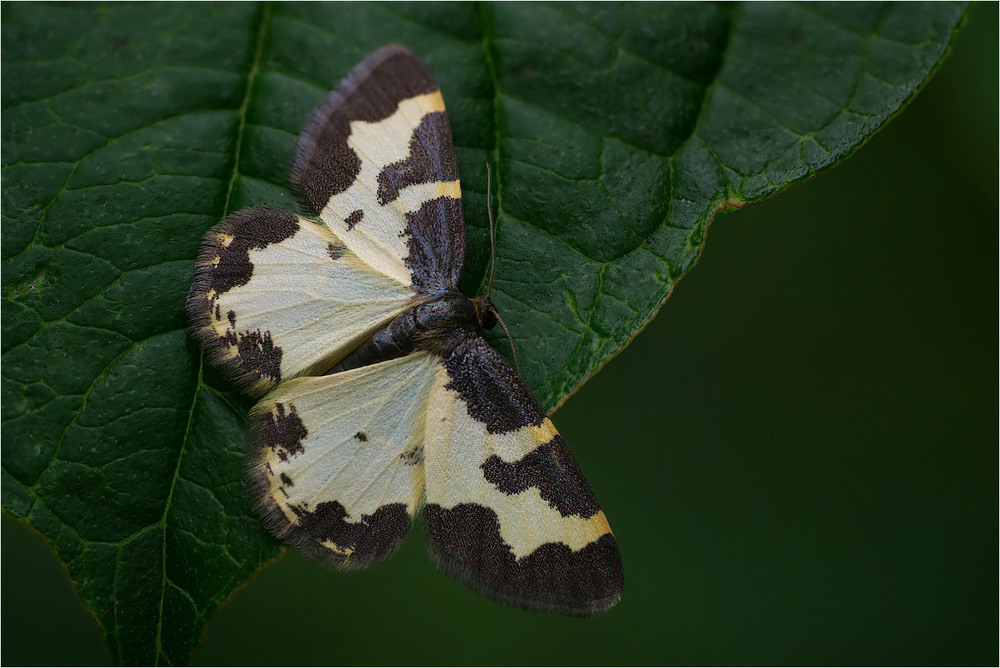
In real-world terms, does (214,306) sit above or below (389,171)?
below

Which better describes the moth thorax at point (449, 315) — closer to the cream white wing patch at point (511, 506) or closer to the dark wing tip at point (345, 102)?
the cream white wing patch at point (511, 506)

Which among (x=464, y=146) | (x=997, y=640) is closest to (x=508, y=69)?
(x=464, y=146)

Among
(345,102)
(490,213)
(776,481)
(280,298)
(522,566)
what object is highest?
(345,102)

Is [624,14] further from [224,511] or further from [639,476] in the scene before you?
[639,476]

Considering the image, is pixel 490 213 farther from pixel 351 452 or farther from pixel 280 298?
pixel 351 452

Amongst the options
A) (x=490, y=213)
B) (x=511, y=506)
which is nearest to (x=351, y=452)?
(x=511, y=506)

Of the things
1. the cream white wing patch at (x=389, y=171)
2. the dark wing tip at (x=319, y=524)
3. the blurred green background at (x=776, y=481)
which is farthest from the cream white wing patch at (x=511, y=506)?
the blurred green background at (x=776, y=481)

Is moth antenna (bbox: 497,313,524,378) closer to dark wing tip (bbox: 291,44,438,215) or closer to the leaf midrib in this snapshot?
dark wing tip (bbox: 291,44,438,215)

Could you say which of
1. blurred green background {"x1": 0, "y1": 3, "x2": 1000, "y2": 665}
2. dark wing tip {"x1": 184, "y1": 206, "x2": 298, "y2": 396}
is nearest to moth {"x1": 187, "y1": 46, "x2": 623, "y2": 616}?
dark wing tip {"x1": 184, "y1": 206, "x2": 298, "y2": 396}
